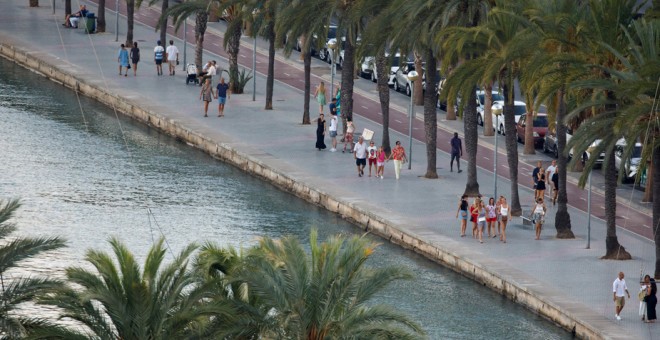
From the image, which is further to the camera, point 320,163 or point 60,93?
point 60,93

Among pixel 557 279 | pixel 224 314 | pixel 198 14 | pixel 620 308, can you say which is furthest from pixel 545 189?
pixel 224 314

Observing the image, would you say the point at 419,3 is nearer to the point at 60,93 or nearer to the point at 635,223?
the point at 635,223

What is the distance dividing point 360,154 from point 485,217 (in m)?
9.17

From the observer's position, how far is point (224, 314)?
3406 centimetres

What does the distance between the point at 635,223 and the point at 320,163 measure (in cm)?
1258

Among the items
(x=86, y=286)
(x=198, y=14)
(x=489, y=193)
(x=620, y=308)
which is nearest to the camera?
(x=86, y=286)

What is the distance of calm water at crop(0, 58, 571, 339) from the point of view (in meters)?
48.8

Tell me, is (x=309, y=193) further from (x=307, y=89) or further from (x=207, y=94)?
(x=207, y=94)

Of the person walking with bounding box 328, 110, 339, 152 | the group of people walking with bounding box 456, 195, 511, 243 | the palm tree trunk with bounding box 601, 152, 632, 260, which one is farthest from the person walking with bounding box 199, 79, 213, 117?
the palm tree trunk with bounding box 601, 152, 632, 260

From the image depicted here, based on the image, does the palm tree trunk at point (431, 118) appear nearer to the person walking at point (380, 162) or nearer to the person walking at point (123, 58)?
the person walking at point (380, 162)

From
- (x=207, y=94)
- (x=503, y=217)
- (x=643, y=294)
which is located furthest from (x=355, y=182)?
(x=643, y=294)

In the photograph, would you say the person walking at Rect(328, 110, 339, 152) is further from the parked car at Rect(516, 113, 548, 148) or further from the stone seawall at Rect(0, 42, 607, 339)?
the parked car at Rect(516, 113, 548, 148)

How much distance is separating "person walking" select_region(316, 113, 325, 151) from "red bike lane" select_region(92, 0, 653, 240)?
4463 millimetres

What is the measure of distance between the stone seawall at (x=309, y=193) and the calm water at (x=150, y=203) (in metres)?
0.28
